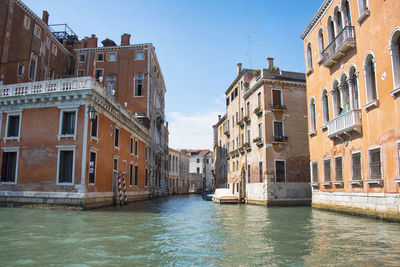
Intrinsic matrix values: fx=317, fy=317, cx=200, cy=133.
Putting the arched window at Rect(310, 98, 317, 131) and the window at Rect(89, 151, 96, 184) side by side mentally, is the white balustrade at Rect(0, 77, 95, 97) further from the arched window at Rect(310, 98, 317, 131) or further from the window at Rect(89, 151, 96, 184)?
the arched window at Rect(310, 98, 317, 131)

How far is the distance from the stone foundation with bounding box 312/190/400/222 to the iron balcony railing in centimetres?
673

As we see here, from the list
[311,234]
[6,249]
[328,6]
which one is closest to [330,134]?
[328,6]

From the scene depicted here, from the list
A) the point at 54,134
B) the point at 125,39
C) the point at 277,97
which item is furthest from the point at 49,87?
the point at 125,39

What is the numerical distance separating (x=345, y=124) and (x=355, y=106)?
937 millimetres

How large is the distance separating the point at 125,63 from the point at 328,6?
21.9 metres

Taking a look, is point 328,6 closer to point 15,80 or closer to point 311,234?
point 311,234

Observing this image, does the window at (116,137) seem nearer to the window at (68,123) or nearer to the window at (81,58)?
the window at (68,123)

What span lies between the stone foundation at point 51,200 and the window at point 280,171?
12545 millimetres

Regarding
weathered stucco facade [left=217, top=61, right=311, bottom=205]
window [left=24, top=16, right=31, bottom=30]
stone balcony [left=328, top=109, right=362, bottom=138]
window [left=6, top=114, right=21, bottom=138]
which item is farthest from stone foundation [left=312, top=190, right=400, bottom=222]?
window [left=24, top=16, right=31, bottom=30]

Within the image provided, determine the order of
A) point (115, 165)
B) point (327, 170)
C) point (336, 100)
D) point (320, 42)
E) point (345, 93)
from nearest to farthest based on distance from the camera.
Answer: point (345, 93) → point (336, 100) → point (327, 170) → point (320, 42) → point (115, 165)

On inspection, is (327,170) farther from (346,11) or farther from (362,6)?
(362,6)

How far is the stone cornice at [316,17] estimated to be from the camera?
674 inches

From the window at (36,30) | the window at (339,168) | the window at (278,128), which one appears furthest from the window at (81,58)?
the window at (339,168)

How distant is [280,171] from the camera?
23.5m
